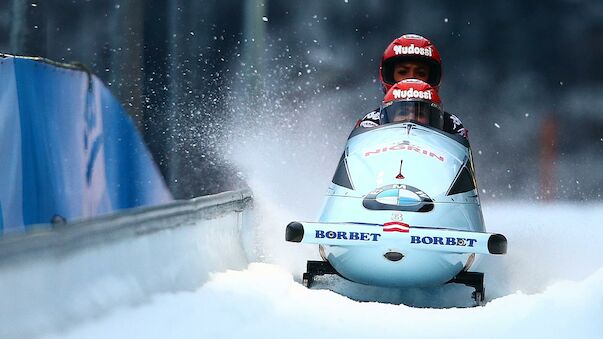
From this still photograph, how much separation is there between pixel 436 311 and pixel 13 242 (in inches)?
68.5

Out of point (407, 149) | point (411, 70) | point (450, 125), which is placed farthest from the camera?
point (411, 70)

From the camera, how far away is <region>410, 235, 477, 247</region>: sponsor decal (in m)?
3.79

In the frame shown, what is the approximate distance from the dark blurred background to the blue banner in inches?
198

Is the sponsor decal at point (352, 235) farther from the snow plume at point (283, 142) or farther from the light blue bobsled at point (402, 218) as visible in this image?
the snow plume at point (283, 142)

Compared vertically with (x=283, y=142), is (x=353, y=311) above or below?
Result: below

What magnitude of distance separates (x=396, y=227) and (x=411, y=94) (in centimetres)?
159

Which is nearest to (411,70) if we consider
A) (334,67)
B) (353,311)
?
(353,311)

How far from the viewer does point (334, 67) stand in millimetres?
12352

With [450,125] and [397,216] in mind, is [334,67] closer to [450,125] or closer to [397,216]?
[450,125]

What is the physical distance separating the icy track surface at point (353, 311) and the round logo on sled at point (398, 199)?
1.60ft

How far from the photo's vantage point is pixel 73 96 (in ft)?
17.3

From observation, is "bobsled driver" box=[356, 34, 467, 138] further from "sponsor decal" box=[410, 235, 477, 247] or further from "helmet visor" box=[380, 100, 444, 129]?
"sponsor decal" box=[410, 235, 477, 247]

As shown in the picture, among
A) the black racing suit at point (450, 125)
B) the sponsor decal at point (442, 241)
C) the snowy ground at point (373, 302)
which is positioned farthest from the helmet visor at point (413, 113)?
the sponsor decal at point (442, 241)

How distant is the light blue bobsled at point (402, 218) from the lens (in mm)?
3826
